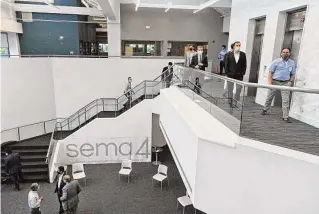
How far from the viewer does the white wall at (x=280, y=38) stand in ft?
12.5

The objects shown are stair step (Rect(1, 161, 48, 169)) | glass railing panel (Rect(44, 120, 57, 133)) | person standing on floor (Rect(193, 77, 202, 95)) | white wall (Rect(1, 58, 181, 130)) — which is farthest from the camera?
glass railing panel (Rect(44, 120, 57, 133))

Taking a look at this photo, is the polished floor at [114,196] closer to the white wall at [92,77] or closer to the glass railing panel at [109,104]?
the glass railing panel at [109,104]

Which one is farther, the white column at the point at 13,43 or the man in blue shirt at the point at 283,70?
the white column at the point at 13,43

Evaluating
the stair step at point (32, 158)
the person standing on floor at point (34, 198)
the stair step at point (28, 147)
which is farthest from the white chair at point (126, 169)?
the stair step at point (28, 147)

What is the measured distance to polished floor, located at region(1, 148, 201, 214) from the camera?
289 inches

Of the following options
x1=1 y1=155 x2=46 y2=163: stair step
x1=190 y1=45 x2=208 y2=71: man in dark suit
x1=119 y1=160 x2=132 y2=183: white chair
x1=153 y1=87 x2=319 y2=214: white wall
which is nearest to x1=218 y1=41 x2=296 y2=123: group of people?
x1=153 y1=87 x2=319 y2=214: white wall

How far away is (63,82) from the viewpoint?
1191 centimetres

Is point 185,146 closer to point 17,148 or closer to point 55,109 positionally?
point 17,148

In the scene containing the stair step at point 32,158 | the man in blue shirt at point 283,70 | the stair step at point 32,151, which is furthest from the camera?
the stair step at point 32,151

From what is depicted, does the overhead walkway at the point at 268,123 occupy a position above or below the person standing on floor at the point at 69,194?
above

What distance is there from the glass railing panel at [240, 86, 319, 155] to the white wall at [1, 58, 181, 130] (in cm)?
903

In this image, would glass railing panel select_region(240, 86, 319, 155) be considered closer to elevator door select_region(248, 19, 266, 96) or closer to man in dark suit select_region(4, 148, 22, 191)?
elevator door select_region(248, 19, 266, 96)

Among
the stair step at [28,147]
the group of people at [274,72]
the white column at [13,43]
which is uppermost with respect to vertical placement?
the white column at [13,43]

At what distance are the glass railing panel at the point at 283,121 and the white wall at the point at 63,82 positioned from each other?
9025 millimetres
